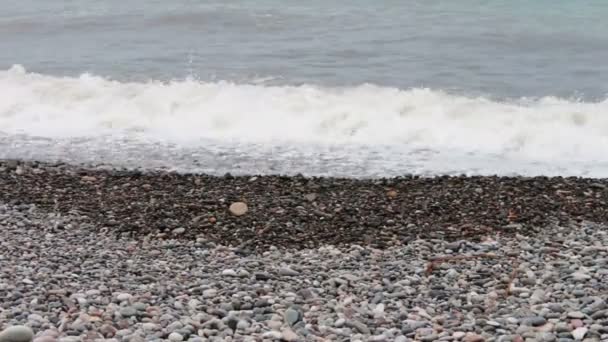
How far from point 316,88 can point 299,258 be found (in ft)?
23.3

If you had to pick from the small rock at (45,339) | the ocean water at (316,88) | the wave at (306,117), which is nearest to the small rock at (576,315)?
the small rock at (45,339)

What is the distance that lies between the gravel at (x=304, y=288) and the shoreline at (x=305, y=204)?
0.72ft

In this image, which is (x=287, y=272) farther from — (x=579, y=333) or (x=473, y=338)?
(x=579, y=333)

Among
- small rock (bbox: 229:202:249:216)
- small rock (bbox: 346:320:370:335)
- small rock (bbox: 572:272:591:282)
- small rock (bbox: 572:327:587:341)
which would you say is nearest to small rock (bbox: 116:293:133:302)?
small rock (bbox: 346:320:370:335)

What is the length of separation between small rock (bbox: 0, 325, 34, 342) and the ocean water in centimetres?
436

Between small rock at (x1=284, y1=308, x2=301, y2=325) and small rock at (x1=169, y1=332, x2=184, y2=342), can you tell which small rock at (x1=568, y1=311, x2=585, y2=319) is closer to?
small rock at (x1=284, y1=308, x2=301, y2=325)

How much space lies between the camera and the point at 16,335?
4.20 meters

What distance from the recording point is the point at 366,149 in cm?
955

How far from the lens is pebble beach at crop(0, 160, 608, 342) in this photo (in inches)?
177

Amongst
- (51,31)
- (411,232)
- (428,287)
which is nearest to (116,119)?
(411,232)

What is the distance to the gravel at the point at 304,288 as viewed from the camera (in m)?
4.43

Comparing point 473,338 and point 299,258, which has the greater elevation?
point 299,258

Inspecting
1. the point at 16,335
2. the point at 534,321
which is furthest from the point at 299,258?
the point at 16,335

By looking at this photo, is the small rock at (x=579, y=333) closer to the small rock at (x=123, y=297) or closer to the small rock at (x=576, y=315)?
the small rock at (x=576, y=315)
